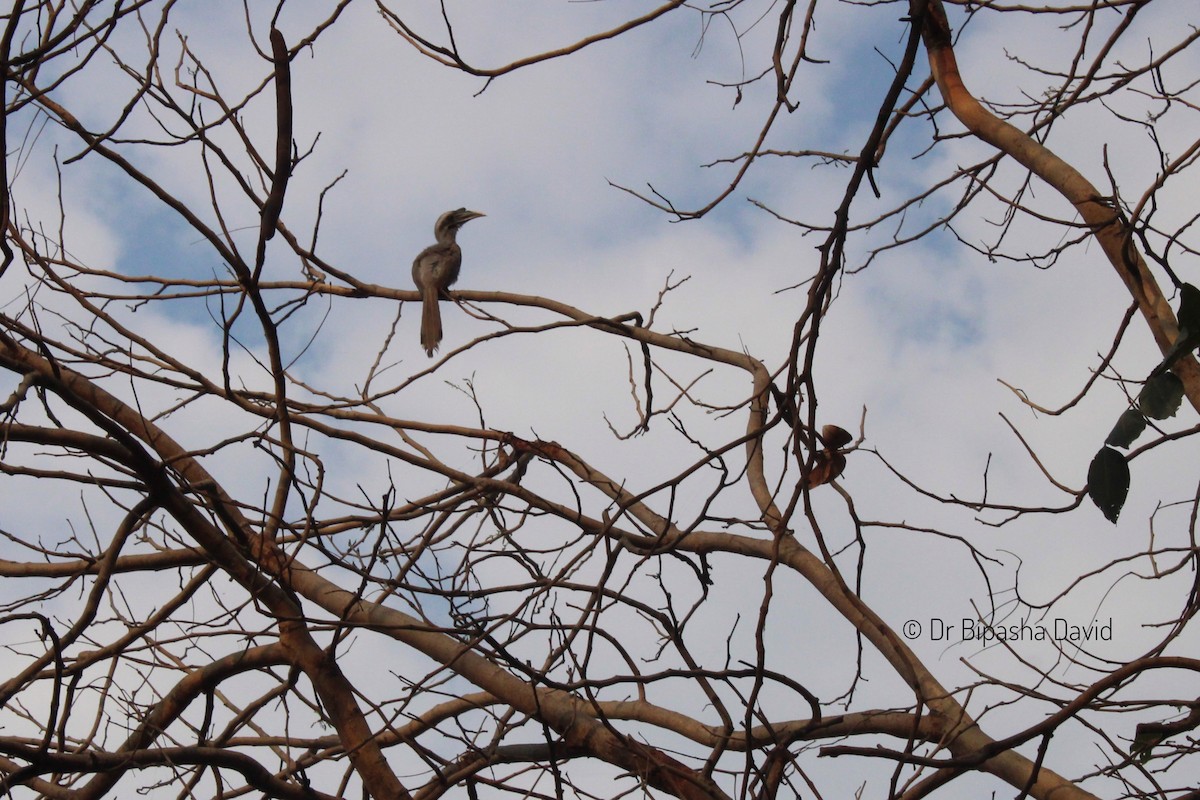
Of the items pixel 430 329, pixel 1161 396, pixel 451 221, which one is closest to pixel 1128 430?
pixel 1161 396

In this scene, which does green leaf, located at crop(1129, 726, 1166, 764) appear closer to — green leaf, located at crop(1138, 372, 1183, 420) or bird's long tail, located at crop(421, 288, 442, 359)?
green leaf, located at crop(1138, 372, 1183, 420)

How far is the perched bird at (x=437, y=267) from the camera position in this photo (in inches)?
301

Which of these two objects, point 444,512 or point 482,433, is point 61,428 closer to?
point 444,512

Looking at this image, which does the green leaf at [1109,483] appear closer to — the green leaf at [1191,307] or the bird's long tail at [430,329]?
the green leaf at [1191,307]

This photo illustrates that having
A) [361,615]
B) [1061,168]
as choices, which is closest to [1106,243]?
[1061,168]

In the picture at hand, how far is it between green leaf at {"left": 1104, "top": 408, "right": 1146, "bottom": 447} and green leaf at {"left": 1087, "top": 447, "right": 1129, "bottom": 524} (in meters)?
0.02

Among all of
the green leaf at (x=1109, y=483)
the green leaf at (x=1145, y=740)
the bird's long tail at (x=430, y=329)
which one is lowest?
the green leaf at (x=1145, y=740)

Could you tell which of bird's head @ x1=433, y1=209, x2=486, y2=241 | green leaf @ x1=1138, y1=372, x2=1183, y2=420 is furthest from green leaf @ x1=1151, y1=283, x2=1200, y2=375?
bird's head @ x1=433, y1=209, x2=486, y2=241

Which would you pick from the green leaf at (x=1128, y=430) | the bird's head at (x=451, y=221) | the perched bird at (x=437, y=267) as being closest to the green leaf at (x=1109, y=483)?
the green leaf at (x=1128, y=430)

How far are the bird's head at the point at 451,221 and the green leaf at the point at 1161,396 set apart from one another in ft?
24.7

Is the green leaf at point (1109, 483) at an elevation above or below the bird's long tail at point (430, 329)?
below

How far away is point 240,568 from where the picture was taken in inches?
124

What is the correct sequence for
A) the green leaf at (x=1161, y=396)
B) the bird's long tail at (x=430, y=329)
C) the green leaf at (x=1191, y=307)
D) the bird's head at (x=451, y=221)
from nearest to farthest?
1. the green leaf at (x=1191, y=307)
2. the green leaf at (x=1161, y=396)
3. the bird's long tail at (x=430, y=329)
4. the bird's head at (x=451, y=221)

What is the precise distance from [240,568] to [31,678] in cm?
77
